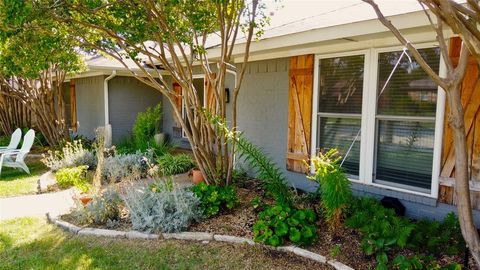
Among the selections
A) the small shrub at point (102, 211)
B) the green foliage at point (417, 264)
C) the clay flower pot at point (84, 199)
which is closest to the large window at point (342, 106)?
the green foliage at point (417, 264)

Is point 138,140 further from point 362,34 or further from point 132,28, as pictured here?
point 362,34

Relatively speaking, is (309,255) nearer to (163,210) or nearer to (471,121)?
(163,210)

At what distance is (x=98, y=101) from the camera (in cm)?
1008

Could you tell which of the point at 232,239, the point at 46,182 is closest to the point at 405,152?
the point at 232,239

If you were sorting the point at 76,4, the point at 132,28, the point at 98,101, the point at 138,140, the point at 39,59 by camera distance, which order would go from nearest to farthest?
the point at 76,4
the point at 132,28
the point at 39,59
the point at 138,140
the point at 98,101

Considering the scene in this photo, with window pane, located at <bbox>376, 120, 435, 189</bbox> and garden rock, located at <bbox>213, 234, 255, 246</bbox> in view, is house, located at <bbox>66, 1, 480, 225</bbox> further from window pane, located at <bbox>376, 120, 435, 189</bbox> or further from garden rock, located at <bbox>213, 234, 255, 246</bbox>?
garden rock, located at <bbox>213, 234, 255, 246</bbox>

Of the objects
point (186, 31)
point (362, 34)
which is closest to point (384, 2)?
point (362, 34)

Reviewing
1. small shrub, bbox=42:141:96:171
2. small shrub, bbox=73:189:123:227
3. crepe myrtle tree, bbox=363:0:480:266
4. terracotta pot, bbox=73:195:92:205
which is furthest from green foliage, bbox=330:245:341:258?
small shrub, bbox=42:141:96:171

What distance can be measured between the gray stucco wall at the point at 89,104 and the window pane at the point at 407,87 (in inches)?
307

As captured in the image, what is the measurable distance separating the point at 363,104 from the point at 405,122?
547mm

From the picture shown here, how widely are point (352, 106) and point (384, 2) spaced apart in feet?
Result: 4.39

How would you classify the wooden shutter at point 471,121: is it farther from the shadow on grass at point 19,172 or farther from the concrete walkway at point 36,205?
the shadow on grass at point 19,172

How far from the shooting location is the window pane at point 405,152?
12.9 feet

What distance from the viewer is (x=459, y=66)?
2.40 metres
